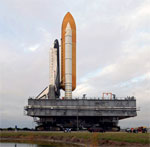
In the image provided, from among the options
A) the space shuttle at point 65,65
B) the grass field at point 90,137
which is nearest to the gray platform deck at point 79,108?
the space shuttle at point 65,65

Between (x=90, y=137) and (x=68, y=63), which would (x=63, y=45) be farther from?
(x=90, y=137)

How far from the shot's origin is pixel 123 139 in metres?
38.2

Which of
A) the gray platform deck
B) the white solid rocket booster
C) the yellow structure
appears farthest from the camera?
the yellow structure

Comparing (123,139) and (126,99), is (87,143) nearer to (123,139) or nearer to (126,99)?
(123,139)

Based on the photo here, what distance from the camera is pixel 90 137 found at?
43.2m

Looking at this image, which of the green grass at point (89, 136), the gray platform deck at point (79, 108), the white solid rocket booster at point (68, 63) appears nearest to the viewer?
the green grass at point (89, 136)

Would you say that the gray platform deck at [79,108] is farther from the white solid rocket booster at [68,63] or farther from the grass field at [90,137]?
the grass field at [90,137]

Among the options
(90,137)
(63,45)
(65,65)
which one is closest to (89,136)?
(90,137)

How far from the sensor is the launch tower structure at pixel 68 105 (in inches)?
2633

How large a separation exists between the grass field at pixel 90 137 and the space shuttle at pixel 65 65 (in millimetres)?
17164

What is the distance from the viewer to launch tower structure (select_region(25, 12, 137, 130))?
219 ft

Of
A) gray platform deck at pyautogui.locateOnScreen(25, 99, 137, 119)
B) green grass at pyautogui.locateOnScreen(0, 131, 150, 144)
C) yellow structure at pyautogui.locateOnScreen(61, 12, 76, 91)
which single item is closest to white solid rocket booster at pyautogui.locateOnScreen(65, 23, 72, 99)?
yellow structure at pyautogui.locateOnScreen(61, 12, 76, 91)

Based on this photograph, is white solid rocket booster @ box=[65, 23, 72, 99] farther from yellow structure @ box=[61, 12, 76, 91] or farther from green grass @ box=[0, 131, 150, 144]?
green grass @ box=[0, 131, 150, 144]

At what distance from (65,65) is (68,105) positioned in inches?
439
